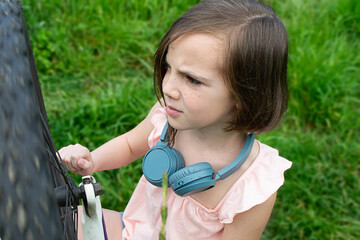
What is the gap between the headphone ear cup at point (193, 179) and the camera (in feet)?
4.13

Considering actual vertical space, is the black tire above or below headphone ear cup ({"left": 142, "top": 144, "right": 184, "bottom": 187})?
above

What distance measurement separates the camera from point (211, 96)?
3.96ft

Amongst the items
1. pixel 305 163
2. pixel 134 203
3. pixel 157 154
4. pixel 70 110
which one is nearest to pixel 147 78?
pixel 70 110

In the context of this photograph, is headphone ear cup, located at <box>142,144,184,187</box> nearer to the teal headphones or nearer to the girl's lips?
the teal headphones

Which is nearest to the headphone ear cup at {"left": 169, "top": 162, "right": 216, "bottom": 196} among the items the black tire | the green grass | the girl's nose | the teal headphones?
the teal headphones

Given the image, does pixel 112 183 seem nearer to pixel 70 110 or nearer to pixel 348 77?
pixel 70 110

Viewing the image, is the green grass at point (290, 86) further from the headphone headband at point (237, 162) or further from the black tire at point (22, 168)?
the black tire at point (22, 168)

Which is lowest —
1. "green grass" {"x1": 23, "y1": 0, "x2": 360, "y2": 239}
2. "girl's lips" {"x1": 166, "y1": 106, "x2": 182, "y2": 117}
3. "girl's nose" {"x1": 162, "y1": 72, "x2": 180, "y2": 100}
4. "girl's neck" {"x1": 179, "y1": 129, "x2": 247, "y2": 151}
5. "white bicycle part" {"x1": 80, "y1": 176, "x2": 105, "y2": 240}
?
"green grass" {"x1": 23, "y1": 0, "x2": 360, "y2": 239}

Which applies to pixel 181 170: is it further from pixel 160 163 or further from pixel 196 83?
pixel 196 83

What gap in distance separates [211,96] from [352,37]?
2343mm

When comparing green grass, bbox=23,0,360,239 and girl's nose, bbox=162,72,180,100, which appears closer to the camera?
girl's nose, bbox=162,72,180,100

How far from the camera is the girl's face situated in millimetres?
1154

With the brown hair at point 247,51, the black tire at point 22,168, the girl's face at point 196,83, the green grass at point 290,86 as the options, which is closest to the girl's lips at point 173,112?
the girl's face at point 196,83

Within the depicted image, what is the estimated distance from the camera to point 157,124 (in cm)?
157
